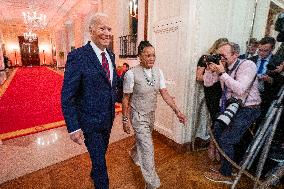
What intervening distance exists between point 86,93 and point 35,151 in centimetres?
204

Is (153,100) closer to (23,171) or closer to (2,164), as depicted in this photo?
(23,171)

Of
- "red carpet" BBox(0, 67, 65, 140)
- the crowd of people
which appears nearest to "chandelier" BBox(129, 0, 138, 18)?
"red carpet" BBox(0, 67, 65, 140)

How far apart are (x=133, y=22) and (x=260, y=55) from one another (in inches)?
240

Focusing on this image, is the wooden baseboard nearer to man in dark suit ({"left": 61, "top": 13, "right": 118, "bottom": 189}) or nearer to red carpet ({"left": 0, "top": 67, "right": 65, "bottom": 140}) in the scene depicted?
man in dark suit ({"left": 61, "top": 13, "right": 118, "bottom": 189})

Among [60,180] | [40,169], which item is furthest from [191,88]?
[40,169]

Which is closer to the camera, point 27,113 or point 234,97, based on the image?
point 234,97

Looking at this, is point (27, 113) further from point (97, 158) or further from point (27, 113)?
point (97, 158)

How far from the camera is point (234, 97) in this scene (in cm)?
259

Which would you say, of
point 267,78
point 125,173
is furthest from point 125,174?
point 267,78

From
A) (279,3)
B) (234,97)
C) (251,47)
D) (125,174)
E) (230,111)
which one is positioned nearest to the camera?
(230,111)

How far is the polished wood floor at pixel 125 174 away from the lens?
256 centimetres

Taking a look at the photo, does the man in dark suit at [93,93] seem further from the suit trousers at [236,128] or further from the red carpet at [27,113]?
the red carpet at [27,113]

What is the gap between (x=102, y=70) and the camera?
6.19ft

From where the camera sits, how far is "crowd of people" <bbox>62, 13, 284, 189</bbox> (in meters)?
1.85
